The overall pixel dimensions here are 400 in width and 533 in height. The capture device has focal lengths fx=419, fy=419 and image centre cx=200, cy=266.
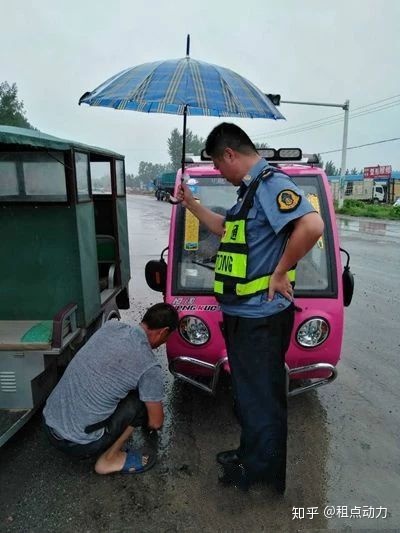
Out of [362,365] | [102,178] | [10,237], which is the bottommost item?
[362,365]

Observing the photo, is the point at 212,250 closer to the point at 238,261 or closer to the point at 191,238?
the point at 191,238

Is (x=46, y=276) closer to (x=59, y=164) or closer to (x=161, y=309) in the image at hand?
(x=59, y=164)

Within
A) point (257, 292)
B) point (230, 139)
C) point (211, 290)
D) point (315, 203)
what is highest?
point (230, 139)

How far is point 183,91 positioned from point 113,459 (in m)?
2.46

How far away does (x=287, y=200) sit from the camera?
2.18 meters

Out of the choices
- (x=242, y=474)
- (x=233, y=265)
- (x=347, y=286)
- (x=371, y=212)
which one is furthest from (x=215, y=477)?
(x=371, y=212)

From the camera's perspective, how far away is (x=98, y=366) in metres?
2.52

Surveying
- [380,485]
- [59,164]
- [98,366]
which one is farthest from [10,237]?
[380,485]

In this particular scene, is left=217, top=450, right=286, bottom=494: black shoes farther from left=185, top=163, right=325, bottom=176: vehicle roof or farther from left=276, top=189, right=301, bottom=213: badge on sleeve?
left=185, top=163, right=325, bottom=176: vehicle roof

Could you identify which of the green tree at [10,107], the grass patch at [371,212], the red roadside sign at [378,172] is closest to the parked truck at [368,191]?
the red roadside sign at [378,172]

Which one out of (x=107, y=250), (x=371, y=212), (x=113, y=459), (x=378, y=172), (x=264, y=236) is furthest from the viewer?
(x=378, y=172)

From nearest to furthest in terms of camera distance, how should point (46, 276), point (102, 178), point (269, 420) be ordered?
point (269, 420)
point (46, 276)
point (102, 178)

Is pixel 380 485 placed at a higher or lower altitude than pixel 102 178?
lower

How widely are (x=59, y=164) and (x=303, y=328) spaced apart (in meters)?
2.21
